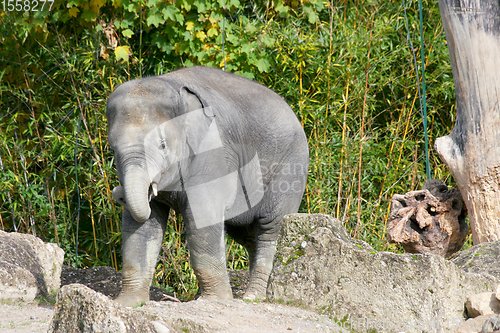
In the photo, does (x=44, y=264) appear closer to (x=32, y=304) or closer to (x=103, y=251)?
(x=32, y=304)

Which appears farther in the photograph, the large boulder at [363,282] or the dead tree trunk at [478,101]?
the dead tree trunk at [478,101]

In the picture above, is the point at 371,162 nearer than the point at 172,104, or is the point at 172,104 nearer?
the point at 172,104

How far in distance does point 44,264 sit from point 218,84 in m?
1.64

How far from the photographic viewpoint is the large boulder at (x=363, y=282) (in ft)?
8.84

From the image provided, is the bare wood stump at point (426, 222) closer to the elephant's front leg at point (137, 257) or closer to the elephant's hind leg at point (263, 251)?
the elephant's hind leg at point (263, 251)

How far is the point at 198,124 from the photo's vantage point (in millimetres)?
3615

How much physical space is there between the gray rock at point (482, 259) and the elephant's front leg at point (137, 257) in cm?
177

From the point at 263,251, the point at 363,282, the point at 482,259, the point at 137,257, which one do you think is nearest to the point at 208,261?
the point at 137,257

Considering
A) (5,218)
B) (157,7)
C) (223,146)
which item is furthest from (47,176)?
(223,146)

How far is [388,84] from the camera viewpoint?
5891mm

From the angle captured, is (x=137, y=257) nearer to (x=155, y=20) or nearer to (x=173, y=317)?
(x=173, y=317)

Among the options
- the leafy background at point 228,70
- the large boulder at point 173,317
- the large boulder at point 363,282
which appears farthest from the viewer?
the leafy background at point 228,70

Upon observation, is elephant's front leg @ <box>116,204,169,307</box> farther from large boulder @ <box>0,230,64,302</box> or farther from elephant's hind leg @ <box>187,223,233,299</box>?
large boulder @ <box>0,230,64,302</box>

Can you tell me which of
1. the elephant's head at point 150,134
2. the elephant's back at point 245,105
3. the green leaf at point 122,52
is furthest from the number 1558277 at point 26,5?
the elephant's head at point 150,134
